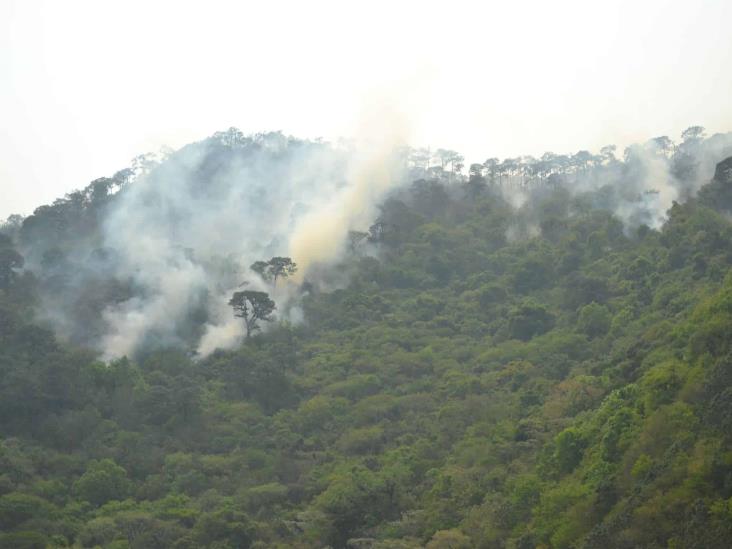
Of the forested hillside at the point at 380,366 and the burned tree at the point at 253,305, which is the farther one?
the burned tree at the point at 253,305

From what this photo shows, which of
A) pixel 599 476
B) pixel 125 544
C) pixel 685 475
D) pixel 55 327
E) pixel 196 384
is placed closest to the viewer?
pixel 685 475

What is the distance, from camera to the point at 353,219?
9050 cm

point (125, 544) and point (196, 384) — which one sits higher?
point (196, 384)

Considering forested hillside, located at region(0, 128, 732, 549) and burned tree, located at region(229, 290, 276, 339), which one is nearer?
forested hillside, located at region(0, 128, 732, 549)

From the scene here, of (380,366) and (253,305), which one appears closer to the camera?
(380,366)

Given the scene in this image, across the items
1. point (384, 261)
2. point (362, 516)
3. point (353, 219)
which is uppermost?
point (353, 219)

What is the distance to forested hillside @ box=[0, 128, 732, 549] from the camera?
1676 inches

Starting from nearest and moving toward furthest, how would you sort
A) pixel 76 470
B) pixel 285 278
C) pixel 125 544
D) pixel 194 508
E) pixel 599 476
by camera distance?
pixel 599 476
pixel 125 544
pixel 194 508
pixel 76 470
pixel 285 278

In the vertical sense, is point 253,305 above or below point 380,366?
above

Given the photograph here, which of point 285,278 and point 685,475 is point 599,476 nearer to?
point 685,475

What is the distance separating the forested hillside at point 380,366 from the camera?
42.6m

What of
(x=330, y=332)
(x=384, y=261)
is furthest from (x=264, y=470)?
(x=384, y=261)

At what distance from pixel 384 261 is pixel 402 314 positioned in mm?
10607

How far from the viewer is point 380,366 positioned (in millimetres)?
67375
